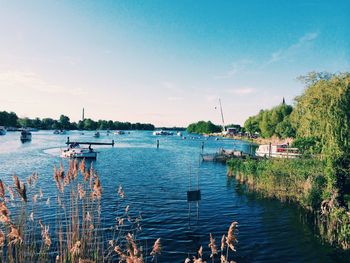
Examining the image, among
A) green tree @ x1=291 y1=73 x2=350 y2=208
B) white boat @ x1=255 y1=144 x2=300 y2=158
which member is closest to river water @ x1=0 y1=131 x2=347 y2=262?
green tree @ x1=291 y1=73 x2=350 y2=208

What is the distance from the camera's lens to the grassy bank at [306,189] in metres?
16.7

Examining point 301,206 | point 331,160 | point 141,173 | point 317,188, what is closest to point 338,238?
point 331,160

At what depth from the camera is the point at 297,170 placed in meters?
26.6

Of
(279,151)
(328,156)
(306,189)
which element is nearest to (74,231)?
(328,156)

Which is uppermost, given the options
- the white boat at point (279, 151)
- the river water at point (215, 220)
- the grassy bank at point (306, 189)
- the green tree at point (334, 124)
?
the green tree at point (334, 124)

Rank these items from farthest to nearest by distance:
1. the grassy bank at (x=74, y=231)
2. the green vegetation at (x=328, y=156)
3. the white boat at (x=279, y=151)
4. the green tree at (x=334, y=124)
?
the white boat at (x=279, y=151), the green tree at (x=334, y=124), the green vegetation at (x=328, y=156), the grassy bank at (x=74, y=231)

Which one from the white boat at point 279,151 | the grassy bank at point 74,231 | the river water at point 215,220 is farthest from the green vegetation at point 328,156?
the white boat at point 279,151

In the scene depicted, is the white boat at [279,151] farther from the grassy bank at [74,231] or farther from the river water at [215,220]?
the grassy bank at [74,231]

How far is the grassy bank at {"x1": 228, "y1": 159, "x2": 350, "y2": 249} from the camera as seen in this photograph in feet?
54.7

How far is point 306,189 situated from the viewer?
22.8 metres

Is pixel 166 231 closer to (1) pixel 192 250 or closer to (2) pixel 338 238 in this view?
(1) pixel 192 250

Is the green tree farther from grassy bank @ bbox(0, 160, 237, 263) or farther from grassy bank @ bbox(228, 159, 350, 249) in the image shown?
grassy bank @ bbox(0, 160, 237, 263)

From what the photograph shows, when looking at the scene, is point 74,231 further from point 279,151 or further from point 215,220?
point 279,151

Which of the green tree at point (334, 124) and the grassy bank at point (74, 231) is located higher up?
the green tree at point (334, 124)
